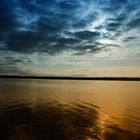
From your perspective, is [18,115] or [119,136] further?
[18,115]

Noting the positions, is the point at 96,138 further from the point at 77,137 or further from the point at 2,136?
the point at 2,136

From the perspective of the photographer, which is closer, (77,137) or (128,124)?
(77,137)

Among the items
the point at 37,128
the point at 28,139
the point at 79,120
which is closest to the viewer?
the point at 28,139

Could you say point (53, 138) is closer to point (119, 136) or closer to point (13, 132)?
point (13, 132)

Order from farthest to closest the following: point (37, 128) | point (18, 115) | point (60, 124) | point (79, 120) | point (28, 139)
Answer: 1. point (18, 115)
2. point (79, 120)
3. point (60, 124)
4. point (37, 128)
5. point (28, 139)

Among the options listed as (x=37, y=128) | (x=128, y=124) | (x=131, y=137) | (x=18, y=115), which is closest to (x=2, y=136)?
(x=37, y=128)

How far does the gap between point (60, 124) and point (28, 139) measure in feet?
17.8

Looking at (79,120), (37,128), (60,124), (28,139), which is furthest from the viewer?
(79,120)

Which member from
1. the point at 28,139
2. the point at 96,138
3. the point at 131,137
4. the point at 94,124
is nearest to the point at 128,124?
the point at 94,124

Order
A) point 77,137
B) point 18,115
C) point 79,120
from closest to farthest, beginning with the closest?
point 77,137 < point 79,120 < point 18,115

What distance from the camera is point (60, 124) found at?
1958 centimetres

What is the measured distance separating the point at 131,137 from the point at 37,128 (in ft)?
25.7

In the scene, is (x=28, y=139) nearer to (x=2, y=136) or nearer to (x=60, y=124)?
(x=2, y=136)

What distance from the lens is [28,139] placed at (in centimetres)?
1458
